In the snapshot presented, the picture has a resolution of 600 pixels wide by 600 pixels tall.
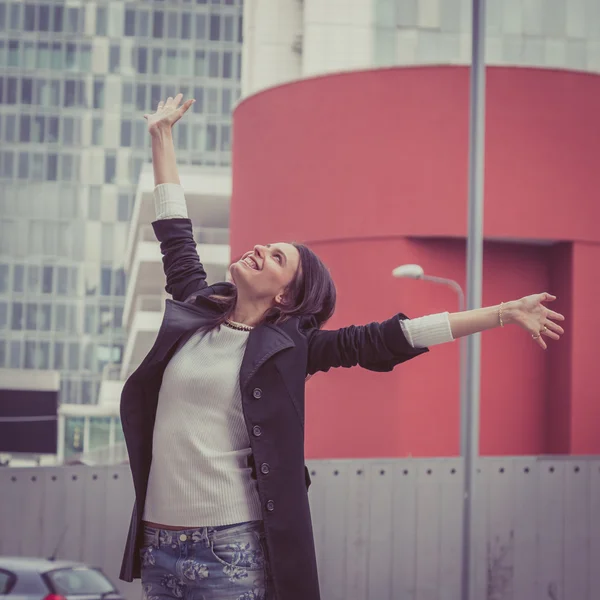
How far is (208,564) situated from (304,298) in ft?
2.48

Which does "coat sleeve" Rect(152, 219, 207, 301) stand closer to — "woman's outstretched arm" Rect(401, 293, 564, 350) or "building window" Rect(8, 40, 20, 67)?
"woman's outstretched arm" Rect(401, 293, 564, 350)

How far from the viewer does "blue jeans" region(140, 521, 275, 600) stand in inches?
116

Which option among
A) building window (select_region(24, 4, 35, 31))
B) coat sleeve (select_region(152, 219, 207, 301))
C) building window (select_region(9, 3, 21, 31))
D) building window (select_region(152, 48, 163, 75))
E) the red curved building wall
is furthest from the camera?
building window (select_region(9, 3, 21, 31))

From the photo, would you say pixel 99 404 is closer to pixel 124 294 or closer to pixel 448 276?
pixel 124 294

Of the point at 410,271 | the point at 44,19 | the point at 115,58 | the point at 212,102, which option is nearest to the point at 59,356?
the point at 212,102

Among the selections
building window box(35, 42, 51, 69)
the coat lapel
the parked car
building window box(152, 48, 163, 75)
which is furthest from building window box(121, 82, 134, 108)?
the coat lapel

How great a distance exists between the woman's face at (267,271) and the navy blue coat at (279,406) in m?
0.12

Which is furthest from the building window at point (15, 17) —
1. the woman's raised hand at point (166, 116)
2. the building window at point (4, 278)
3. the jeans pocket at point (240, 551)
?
the jeans pocket at point (240, 551)

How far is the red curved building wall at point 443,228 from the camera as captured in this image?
57.0 ft

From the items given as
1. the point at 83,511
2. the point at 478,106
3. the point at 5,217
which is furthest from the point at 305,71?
the point at 5,217

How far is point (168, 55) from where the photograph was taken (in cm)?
9175

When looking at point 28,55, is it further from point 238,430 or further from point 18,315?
point 238,430

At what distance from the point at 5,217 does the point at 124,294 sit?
1045cm

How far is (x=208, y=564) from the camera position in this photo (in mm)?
2943
